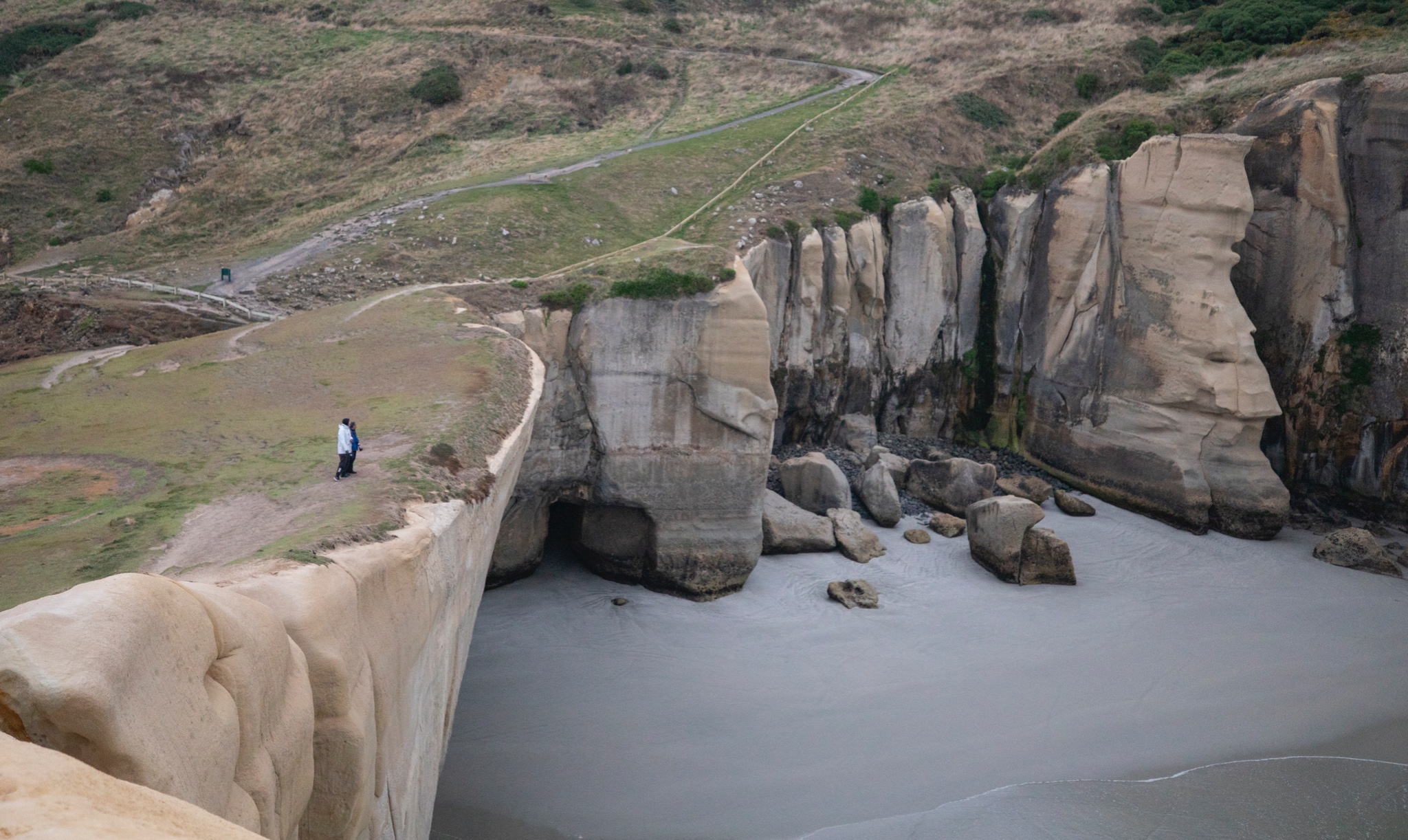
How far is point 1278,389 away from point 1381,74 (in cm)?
1003

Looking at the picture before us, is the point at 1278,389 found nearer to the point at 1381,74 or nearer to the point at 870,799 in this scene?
the point at 1381,74

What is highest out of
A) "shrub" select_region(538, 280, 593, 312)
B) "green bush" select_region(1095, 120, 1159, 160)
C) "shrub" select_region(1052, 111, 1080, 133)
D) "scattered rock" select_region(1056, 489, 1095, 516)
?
"shrub" select_region(1052, 111, 1080, 133)

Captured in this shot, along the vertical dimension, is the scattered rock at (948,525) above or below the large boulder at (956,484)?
below

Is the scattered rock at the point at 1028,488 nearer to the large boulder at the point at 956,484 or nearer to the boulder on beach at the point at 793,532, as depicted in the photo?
the large boulder at the point at 956,484

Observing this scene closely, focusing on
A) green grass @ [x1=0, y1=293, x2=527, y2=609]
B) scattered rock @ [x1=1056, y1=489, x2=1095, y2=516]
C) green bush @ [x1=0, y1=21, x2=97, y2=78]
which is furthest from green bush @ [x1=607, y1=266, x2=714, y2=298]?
green bush @ [x1=0, y1=21, x2=97, y2=78]

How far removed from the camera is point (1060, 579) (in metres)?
24.2

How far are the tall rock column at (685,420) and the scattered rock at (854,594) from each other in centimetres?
244

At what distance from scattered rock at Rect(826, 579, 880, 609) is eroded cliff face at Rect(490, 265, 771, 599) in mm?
2502

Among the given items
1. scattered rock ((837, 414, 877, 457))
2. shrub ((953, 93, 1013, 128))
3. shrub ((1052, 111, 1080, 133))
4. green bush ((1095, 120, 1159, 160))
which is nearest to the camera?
green bush ((1095, 120, 1159, 160))

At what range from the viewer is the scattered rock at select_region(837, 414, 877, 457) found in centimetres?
3269

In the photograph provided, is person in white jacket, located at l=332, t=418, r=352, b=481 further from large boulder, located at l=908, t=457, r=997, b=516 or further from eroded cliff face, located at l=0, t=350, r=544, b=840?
large boulder, located at l=908, t=457, r=997, b=516

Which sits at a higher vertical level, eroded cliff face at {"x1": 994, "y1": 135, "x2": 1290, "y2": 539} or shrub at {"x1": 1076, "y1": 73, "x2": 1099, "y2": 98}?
shrub at {"x1": 1076, "y1": 73, "x2": 1099, "y2": 98}

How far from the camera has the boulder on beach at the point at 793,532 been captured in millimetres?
25219

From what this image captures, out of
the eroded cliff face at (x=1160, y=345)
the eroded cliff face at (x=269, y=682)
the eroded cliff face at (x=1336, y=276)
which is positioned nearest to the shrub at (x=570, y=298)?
the eroded cliff face at (x=269, y=682)
